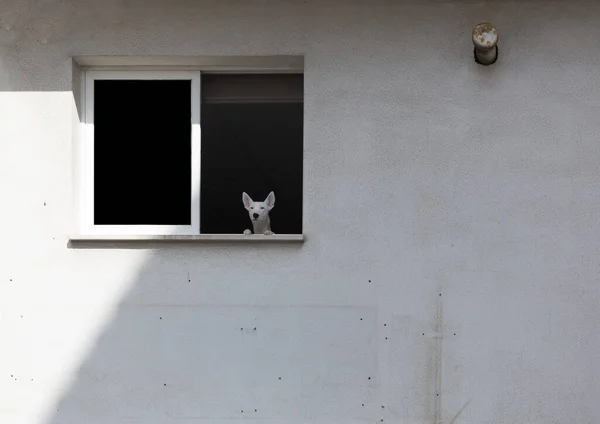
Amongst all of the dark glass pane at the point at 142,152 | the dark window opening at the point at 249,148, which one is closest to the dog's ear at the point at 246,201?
the dark window opening at the point at 249,148

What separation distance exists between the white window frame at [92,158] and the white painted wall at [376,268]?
0.31 m

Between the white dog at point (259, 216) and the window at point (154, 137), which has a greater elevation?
the window at point (154, 137)

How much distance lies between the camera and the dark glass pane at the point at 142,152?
7.48 metres

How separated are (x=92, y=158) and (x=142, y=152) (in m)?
0.47

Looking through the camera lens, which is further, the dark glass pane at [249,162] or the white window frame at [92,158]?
the dark glass pane at [249,162]

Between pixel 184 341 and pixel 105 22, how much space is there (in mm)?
2362

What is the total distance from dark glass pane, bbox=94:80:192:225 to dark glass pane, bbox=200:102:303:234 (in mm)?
444

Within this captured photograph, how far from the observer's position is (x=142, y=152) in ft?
25.4

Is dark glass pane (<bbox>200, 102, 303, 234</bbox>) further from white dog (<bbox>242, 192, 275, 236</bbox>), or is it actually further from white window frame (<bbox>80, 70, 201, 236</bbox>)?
white dog (<bbox>242, 192, 275, 236</bbox>)

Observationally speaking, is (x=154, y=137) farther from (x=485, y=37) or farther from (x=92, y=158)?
(x=485, y=37)

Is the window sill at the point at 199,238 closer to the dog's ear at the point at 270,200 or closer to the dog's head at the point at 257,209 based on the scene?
the dog's head at the point at 257,209

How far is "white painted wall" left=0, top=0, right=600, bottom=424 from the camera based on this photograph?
691 centimetres

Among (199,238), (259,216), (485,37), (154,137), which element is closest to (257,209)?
(259,216)

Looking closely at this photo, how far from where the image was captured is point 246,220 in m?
9.22
